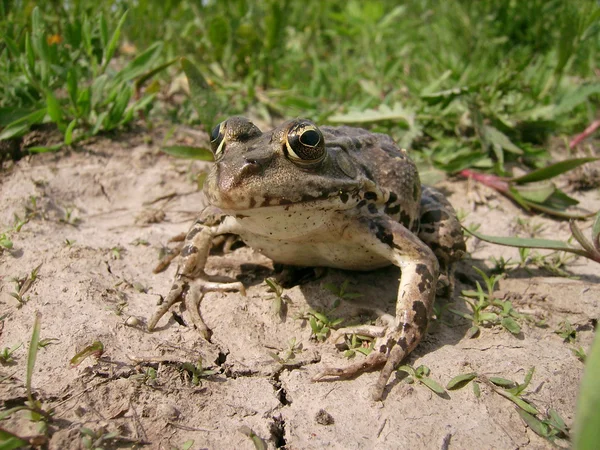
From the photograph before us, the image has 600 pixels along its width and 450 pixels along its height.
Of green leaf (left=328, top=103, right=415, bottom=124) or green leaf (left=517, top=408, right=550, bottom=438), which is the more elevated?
green leaf (left=328, top=103, right=415, bottom=124)

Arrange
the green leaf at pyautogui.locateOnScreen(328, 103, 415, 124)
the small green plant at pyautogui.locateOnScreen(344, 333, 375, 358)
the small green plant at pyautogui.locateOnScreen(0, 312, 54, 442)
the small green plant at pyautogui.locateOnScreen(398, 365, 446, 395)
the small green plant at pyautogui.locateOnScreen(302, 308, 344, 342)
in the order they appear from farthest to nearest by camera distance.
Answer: the green leaf at pyautogui.locateOnScreen(328, 103, 415, 124)
the small green plant at pyautogui.locateOnScreen(302, 308, 344, 342)
the small green plant at pyautogui.locateOnScreen(344, 333, 375, 358)
the small green plant at pyautogui.locateOnScreen(398, 365, 446, 395)
the small green plant at pyautogui.locateOnScreen(0, 312, 54, 442)

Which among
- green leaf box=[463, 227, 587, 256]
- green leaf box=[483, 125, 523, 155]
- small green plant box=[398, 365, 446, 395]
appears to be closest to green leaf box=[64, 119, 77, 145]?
small green plant box=[398, 365, 446, 395]

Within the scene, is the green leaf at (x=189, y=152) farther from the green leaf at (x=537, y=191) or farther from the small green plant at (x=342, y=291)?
the green leaf at (x=537, y=191)

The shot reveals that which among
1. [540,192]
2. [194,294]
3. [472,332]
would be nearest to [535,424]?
[472,332]

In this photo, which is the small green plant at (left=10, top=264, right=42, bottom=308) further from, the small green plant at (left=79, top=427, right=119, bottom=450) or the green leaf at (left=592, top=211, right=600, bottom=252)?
the green leaf at (left=592, top=211, right=600, bottom=252)

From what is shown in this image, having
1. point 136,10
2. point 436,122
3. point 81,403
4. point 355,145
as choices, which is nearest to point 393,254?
point 355,145

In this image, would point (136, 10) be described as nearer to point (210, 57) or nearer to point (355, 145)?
point (210, 57)

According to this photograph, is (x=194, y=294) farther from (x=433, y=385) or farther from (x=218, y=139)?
(x=433, y=385)
